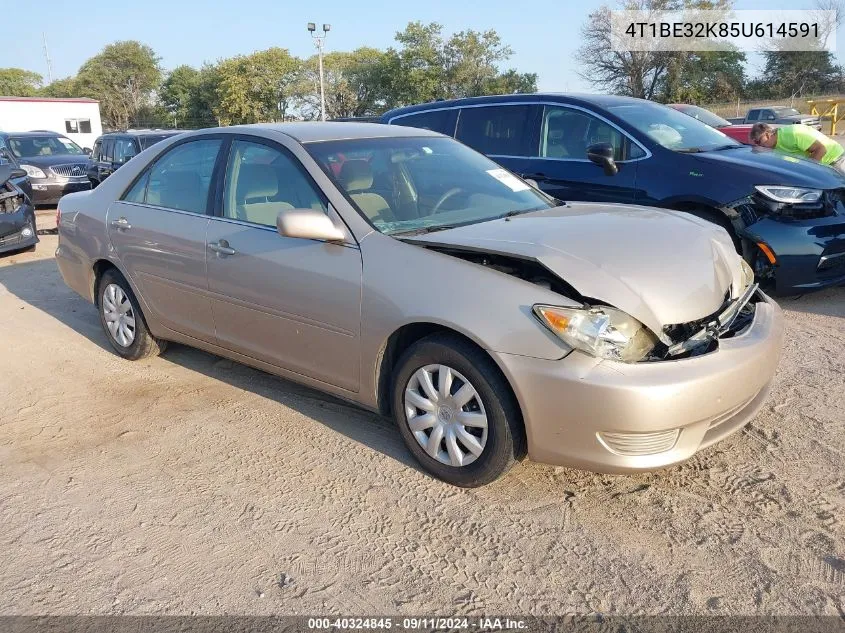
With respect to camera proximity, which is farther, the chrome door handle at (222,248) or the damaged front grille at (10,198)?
the damaged front grille at (10,198)

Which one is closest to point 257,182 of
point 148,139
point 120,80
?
point 148,139

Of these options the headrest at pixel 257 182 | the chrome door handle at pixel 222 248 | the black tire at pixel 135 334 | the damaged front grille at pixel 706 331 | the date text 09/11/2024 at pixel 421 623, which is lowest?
the date text 09/11/2024 at pixel 421 623

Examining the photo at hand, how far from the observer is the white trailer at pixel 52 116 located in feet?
105

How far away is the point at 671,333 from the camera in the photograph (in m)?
3.04

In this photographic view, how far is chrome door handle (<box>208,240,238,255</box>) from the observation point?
4.04 meters

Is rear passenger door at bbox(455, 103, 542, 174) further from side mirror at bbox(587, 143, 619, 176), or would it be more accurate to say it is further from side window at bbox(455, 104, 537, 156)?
side mirror at bbox(587, 143, 619, 176)

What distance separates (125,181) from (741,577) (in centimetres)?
447

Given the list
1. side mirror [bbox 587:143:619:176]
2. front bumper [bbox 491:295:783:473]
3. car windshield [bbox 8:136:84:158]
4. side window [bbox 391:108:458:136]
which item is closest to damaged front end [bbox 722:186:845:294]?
side mirror [bbox 587:143:619:176]

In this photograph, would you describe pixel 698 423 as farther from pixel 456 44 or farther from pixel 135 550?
pixel 456 44

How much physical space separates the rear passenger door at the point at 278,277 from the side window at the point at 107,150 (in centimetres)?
1239

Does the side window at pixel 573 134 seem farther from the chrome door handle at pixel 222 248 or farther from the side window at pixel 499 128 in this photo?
the chrome door handle at pixel 222 248

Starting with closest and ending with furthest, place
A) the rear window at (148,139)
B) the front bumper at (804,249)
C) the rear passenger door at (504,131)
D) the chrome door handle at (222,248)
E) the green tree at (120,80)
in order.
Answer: the chrome door handle at (222,248)
the front bumper at (804,249)
the rear passenger door at (504,131)
the rear window at (148,139)
the green tree at (120,80)

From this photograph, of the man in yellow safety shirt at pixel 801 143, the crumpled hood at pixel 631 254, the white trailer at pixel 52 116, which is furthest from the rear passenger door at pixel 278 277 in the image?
the white trailer at pixel 52 116

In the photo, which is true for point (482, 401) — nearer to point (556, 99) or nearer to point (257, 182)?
point (257, 182)
